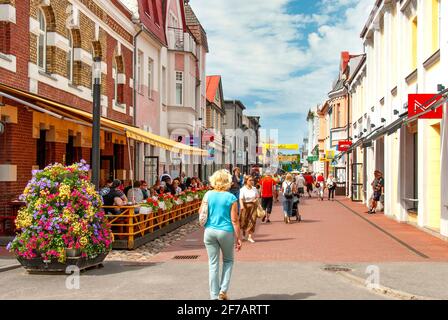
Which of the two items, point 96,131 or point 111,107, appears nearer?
point 96,131

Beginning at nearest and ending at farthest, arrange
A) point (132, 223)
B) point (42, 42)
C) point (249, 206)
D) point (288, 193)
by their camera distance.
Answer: point (132, 223)
point (249, 206)
point (42, 42)
point (288, 193)

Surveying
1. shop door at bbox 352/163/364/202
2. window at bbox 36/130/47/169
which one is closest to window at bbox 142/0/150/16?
window at bbox 36/130/47/169

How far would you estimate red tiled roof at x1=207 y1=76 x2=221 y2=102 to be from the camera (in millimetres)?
51037

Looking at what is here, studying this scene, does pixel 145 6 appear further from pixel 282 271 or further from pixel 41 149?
pixel 282 271

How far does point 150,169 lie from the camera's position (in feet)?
88.4

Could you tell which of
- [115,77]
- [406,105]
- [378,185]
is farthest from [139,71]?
[406,105]

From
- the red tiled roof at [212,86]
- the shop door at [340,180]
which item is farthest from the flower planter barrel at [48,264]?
the red tiled roof at [212,86]

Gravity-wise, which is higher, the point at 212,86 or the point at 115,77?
the point at 212,86

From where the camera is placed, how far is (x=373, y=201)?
23.2 meters

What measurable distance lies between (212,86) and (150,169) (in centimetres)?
2791

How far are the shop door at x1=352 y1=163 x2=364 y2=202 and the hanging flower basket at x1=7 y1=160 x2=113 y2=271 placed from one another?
23.9 meters
